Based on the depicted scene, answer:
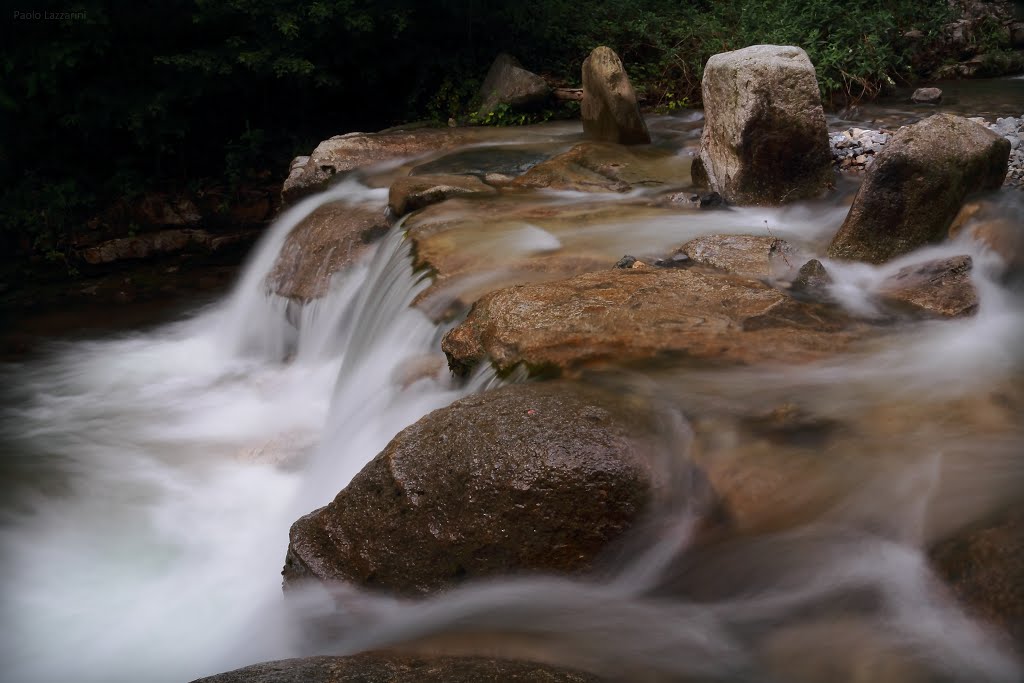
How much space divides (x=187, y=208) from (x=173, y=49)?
2.06 meters

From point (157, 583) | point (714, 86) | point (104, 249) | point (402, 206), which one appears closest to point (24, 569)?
point (157, 583)

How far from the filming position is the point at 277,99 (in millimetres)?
12578

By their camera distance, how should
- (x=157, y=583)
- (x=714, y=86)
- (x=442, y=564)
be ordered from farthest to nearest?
(x=714, y=86), (x=157, y=583), (x=442, y=564)

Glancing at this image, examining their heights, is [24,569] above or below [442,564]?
below

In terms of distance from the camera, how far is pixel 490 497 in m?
2.97

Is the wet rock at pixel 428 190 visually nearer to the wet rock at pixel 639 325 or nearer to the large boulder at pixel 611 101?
the large boulder at pixel 611 101

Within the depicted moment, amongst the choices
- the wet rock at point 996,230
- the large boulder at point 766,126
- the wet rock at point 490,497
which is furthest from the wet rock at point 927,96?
the wet rock at point 490,497

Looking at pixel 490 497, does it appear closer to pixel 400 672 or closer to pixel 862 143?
pixel 400 672

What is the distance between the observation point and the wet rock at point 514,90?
11.0 metres

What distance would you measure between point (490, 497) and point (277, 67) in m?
9.56

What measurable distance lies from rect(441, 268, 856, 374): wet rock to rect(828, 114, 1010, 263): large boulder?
96 centimetres

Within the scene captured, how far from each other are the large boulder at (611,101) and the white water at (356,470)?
2.61 metres

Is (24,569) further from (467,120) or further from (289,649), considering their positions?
(467,120)

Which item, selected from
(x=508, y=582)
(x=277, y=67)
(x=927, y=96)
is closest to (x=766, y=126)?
(x=508, y=582)
